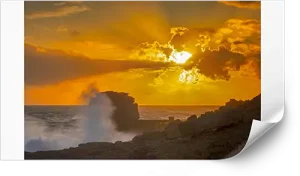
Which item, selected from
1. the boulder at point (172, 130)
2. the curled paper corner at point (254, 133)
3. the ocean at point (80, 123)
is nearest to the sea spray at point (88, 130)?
the ocean at point (80, 123)

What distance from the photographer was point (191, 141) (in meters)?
1.92

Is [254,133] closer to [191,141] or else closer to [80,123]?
[191,141]

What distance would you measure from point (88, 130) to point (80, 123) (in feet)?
0.12

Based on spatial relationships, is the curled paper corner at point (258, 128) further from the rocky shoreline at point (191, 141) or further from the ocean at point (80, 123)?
the ocean at point (80, 123)

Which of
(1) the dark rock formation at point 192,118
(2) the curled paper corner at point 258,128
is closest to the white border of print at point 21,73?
(2) the curled paper corner at point 258,128

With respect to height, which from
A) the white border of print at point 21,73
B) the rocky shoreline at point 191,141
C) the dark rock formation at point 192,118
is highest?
the white border of print at point 21,73

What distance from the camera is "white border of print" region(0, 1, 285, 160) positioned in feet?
6.11

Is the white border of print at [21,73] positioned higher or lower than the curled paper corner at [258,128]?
higher

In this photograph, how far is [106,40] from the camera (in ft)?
6.32

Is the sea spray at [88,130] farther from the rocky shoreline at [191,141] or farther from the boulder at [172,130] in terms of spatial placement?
the boulder at [172,130]

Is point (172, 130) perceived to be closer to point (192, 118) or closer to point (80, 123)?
point (192, 118)

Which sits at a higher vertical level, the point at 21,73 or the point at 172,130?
the point at 21,73

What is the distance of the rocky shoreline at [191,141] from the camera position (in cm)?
190

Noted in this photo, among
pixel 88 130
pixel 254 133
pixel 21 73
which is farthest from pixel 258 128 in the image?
pixel 21 73
